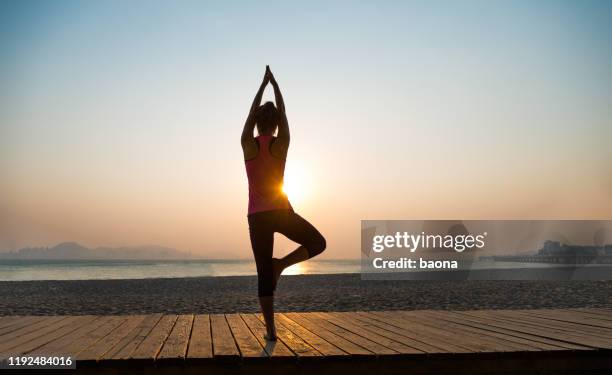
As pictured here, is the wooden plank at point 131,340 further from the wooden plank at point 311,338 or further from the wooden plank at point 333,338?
the wooden plank at point 333,338

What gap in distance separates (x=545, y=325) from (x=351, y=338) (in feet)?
10.5

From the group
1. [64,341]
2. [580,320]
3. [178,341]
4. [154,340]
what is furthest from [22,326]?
[580,320]

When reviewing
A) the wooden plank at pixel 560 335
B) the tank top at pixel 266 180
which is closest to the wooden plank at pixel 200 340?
the tank top at pixel 266 180

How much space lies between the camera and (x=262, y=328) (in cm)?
841

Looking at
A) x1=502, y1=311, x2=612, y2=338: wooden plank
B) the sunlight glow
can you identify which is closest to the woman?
x1=502, y1=311, x2=612, y2=338: wooden plank

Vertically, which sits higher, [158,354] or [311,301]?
[158,354]

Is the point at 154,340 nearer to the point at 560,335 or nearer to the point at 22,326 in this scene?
the point at 22,326

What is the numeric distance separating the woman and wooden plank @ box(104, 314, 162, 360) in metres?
1.54

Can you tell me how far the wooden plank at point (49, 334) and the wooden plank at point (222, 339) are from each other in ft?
6.32

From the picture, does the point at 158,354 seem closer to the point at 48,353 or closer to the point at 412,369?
the point at 48,353

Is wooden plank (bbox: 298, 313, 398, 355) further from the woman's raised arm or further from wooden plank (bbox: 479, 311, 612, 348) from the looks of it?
the woman's raised arm

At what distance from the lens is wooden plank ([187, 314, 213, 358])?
20.4 feet

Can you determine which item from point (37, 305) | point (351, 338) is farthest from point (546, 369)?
point (37, 305)

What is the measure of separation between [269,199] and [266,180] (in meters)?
0.21
